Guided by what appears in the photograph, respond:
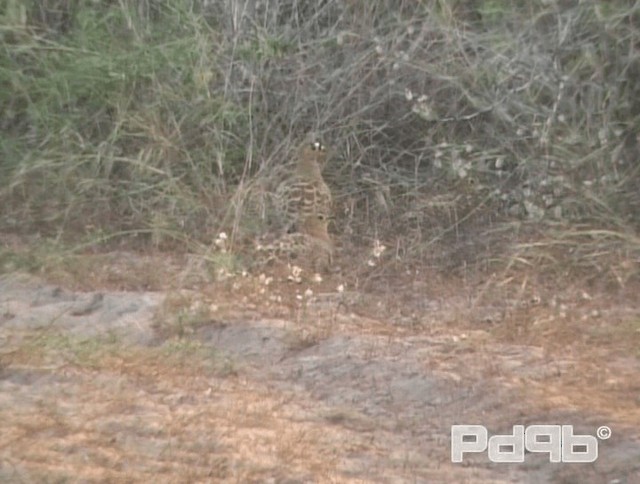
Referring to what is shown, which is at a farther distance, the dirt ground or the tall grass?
the tall grass

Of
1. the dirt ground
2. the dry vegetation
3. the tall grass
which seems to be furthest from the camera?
the tall grass

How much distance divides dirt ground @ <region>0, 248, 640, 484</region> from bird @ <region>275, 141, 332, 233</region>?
304mm

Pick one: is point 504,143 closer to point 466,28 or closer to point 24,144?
point 466,28

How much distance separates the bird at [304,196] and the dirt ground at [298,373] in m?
0.30

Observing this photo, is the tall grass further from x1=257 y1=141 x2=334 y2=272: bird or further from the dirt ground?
the dirt ground

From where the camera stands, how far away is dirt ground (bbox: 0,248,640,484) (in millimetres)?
3290

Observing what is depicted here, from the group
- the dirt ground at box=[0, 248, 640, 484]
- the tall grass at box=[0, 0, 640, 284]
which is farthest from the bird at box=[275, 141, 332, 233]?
the dirt ground at box=[0, 248, 640, 484]

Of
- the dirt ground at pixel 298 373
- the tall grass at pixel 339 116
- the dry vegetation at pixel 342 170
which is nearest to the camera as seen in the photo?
the dirt ground at pixel 298 373

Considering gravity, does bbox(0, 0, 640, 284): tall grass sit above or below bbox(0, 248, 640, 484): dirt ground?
above

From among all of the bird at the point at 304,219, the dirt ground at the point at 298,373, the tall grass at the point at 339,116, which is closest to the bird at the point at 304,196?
the bird at the point at 304,219

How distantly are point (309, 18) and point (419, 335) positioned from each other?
1977mm

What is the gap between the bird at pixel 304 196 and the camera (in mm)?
5156

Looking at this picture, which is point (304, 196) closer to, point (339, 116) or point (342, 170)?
point (342, 170)

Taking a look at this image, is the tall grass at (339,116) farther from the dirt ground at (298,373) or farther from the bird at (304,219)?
the dirt ground at (298,373)
